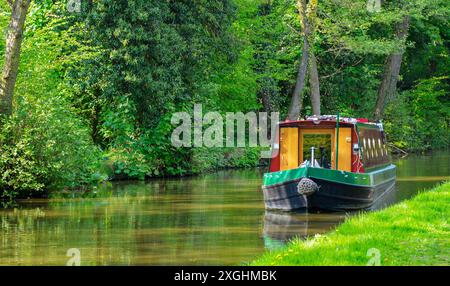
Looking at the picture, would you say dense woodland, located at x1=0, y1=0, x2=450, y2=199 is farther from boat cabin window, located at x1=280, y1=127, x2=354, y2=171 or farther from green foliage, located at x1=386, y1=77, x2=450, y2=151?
boat cabin window, located at x1=280, y1=127, x2=354, y2=171

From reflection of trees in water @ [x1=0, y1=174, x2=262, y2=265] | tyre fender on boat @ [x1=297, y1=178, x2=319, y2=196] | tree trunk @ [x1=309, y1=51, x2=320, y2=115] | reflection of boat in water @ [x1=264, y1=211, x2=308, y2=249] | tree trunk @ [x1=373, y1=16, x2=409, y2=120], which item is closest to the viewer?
reflection of trees in water @ [x1=0, y1=174, x2=262, y2=265]

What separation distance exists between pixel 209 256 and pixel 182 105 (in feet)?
63.8

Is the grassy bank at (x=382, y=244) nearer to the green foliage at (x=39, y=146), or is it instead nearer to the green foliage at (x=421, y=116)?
the green foliage at (x=39, y=146)

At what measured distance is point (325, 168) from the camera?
2264 cm

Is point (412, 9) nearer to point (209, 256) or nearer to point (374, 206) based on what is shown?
point (374, 206)

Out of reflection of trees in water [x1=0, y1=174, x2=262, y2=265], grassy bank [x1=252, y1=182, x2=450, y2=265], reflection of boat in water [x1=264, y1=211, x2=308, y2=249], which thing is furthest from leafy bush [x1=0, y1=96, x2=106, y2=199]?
grassy bank [x1=252, y1=182, x2=450, y2=265]

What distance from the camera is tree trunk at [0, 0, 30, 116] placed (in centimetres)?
2383

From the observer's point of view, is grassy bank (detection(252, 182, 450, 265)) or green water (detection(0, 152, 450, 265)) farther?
green water (detection(0, 152, 450, 265))

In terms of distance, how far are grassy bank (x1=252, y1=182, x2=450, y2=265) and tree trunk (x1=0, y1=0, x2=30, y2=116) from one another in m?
10.7

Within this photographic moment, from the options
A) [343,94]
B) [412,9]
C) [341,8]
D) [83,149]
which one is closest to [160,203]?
[83,149]

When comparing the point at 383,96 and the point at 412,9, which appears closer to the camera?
the point at 412,9

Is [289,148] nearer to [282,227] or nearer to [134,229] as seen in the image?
[282,227]

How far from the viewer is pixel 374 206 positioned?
2347 cm

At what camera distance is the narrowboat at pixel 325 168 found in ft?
71.4
